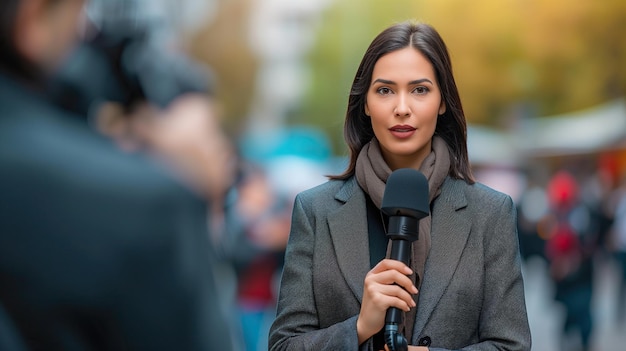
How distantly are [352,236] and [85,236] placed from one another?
4.66 feet

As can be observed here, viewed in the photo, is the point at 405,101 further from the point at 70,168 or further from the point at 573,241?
the point at 573,241

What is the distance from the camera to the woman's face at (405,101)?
2568mm

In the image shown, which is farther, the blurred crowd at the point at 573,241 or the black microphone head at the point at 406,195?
the blurred crowd at the point at 573,241

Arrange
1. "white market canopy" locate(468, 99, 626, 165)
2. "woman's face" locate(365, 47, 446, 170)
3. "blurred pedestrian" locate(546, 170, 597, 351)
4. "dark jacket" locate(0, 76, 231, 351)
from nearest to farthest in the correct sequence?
1. "dark jacket" locate(0, 76, 231, 351)
2. "woman's face" locate(365, 47, 446, 170)
3. "blurred pedestrian" locate(546, 170, 597, 351)
4. "white market canopy" locate(468, 99, 626, 165)

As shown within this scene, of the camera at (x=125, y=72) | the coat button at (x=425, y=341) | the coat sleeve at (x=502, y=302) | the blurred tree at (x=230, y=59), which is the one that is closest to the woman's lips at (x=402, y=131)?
the coat sleeve at (x=502, y=302)

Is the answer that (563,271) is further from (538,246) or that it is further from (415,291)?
(415,291)

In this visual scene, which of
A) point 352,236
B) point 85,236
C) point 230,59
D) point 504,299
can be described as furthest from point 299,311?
point 230,59

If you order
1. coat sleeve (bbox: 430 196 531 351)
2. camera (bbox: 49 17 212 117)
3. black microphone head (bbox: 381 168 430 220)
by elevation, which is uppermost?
black microphone head (bbox: 381 168 430 220)

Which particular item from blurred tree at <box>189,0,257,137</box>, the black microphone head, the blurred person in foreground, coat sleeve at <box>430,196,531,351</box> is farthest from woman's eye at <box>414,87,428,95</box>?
blurred tree at <box>189,0,257,137</box>

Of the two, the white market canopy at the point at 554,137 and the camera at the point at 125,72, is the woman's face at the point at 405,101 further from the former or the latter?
the white market canopy at the point at 554,137

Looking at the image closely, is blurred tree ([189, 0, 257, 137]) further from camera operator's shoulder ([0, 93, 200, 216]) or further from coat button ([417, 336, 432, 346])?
camera operator's shoulder ([0, 93, 200, 216])

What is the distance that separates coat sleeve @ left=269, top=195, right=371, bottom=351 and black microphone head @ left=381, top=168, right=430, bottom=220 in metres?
0.27

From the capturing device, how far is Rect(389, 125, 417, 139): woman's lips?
257 centimetres

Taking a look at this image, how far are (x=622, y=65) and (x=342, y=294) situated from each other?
2765 centimetres
